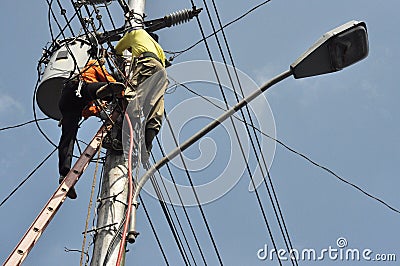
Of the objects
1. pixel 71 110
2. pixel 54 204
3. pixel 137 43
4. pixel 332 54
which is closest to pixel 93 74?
pixel 71 110

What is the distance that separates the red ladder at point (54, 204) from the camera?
4648 millimetres

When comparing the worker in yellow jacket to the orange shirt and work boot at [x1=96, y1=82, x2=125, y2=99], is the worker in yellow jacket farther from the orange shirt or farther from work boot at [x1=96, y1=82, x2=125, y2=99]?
the orange shirt

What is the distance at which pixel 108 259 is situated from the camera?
4520mm

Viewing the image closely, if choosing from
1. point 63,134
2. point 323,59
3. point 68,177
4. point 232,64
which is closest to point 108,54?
point 63,134

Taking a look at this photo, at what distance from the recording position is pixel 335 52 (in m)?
4.41

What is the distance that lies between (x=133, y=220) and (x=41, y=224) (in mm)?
752

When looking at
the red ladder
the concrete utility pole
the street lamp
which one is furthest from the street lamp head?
the red ladder

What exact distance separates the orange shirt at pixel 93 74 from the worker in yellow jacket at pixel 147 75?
0.21 m

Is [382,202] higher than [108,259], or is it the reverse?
[382,202]

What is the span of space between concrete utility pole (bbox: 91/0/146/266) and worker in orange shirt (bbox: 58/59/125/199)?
0.47 metres

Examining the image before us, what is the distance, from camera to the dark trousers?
5664 millimetres

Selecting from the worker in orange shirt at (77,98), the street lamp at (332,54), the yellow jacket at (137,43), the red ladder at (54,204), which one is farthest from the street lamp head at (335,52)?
the yellow jacket at (137,43)

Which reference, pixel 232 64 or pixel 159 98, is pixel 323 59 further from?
pixel 232 64

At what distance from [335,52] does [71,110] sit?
237 cm
